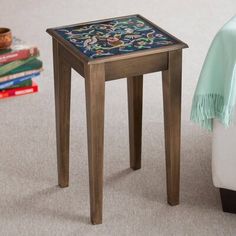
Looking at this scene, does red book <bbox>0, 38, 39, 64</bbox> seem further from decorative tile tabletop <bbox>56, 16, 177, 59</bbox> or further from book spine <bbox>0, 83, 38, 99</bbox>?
decorative tile tabletop <bbox>56, 16, 177, 59</bbox>

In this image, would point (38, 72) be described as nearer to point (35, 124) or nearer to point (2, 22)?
point (35, 124)

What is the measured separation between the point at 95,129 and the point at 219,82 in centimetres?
44

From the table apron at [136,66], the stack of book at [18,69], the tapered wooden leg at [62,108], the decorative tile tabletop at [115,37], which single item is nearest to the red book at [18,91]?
the stack of book at [18,69]

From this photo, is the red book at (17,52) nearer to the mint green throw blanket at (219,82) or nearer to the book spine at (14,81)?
the book spine at (14,81)

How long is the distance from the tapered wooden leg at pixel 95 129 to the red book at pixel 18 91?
3.83 feet

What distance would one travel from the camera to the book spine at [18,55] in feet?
11.2

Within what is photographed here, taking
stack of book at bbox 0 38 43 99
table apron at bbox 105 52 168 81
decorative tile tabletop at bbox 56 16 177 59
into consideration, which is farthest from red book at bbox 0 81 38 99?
table apron at bbox 105 52 168 81

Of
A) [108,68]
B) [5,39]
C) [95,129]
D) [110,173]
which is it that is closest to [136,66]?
[108,68]

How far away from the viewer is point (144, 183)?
2.76m

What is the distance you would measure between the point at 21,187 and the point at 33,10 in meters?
A: 2.06

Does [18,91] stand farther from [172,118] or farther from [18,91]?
[172,118]

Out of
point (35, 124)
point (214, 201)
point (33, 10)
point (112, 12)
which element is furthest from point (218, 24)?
point (214, 201)

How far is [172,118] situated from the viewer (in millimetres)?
2445

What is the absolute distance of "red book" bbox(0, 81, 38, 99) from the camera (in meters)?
3.47
